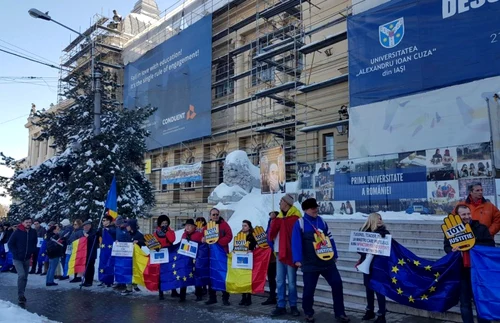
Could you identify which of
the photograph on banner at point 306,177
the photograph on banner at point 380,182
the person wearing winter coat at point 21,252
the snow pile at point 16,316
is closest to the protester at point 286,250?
the snow pile at point 16,316

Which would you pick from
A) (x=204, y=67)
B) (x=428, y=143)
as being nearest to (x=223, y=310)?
(x=428, y=143)

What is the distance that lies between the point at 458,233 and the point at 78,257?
9427 millimetres

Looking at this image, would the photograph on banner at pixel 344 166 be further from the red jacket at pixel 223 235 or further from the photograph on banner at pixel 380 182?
the red jacket at pixel 223 235

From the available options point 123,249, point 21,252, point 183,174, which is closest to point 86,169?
point 123,249

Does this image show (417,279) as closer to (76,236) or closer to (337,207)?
(337,207)

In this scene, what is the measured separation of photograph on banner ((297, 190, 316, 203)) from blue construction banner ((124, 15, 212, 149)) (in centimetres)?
1281

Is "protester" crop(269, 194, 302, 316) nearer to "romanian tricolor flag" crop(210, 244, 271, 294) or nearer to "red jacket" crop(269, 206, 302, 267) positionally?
"red jacket" crop(269, 206, 302, 267)

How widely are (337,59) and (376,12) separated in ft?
10.0

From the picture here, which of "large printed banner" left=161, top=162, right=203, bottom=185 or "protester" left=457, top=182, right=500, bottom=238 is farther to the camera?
"large printed banner" left=161, top=162, right=203, bottom=185

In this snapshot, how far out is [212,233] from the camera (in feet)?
28.0

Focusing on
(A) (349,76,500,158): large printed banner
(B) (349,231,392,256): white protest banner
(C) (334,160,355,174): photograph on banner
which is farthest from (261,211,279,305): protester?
(A) (349,76,500,158): large printed banner

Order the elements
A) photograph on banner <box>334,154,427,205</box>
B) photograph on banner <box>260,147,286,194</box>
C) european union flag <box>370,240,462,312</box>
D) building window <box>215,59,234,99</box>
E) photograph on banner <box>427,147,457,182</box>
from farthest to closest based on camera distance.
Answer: building window <box>215,59,234,99</box>, photograph on banner <box>334,154,427,205</box>, photograph on banner <box>260,147,286,194</box>, photograph on banner <box>427,147,457,182</box>, european union flag <box>370,240,462,312</box>

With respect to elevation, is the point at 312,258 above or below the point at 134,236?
below

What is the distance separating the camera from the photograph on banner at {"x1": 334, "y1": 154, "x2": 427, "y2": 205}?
12586mm
